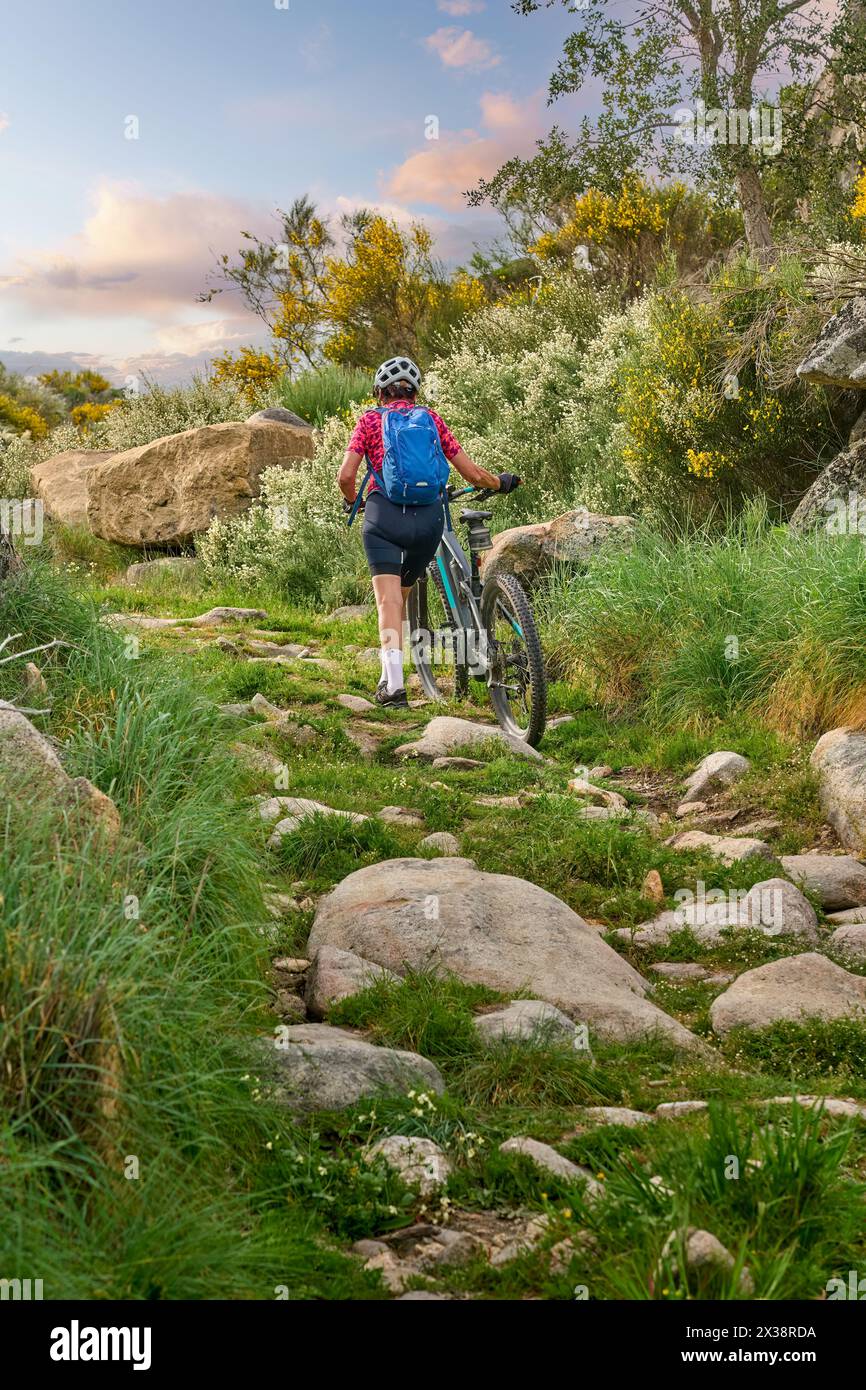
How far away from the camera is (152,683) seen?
5277 mm

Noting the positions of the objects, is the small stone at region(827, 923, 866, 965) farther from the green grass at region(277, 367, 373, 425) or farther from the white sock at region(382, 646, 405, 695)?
the green grass at region(277, 367, 373, 425)

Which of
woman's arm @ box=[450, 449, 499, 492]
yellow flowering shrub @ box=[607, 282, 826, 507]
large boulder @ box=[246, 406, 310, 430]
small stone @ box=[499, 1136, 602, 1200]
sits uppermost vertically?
large boulder @ box=[246, 406, 310, 430]

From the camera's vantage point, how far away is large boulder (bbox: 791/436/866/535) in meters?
8.93

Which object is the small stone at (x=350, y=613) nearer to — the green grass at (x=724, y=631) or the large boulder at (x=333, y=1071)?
the green grass at (x=724, y=631)

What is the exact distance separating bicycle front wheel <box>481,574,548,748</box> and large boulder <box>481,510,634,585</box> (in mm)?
1894

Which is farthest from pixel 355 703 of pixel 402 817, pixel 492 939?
pixel 492 939

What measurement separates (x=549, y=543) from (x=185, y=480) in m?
6.23

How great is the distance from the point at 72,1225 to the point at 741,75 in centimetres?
1775

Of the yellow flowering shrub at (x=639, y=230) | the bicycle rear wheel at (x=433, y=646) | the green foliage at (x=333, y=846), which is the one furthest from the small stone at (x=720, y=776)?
the yellow flowering shrub at (x=639, y=230)

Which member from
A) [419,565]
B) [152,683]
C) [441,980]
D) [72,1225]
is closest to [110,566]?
[419,565]

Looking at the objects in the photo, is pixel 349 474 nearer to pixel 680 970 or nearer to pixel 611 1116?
pixel 680 970

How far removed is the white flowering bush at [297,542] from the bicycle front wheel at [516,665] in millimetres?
4473

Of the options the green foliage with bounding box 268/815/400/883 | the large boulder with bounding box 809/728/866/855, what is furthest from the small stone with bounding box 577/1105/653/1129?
the large boulder with bounding box 809/728/866/855
